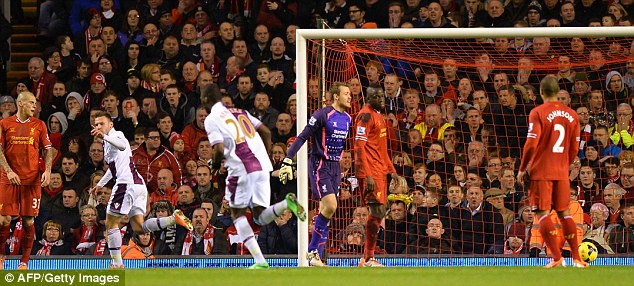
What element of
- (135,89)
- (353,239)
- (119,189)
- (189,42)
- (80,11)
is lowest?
(353,239)

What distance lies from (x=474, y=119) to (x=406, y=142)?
0.90m

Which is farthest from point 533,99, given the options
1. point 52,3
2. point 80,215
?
point 52,3

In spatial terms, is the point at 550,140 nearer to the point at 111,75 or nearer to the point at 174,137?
the point at 174,137

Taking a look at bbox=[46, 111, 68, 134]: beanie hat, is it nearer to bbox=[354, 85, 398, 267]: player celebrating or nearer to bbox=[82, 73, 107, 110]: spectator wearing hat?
bbox=[82, 73, 107, 110]: spectator wearing hat

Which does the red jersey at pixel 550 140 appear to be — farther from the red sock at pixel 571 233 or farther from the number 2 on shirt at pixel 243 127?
the number 2 on shirt at pixel 243 127

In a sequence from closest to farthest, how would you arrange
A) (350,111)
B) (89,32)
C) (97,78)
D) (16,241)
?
(350,111) < (16,241) < (97,78) < (89,32)

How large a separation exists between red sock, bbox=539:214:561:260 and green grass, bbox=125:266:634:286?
482 mm

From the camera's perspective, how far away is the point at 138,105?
18.8m

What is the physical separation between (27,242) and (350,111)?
Result: 4357 millimetres

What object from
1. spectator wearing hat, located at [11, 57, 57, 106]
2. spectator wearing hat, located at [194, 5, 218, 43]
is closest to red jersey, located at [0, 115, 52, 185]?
spectator wearing hat, located at [11, 57, 57, 106]

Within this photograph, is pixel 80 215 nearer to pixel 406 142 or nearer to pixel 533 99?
pixel 406 142

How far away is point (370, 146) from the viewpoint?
48.8 feet

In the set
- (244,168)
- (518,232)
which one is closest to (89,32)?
(518,232)

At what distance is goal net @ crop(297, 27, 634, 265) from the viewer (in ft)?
54.3
